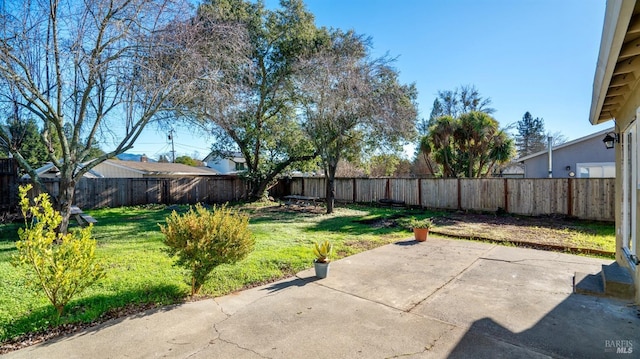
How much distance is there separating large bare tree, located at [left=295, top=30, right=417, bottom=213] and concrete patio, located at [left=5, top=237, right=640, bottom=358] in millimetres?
7458

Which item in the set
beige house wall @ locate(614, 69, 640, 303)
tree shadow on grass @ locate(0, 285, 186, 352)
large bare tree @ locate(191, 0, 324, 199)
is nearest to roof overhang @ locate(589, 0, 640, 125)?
beige house wall @ locate(614, 69, 640, 303)

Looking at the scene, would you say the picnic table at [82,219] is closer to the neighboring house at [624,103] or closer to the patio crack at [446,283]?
the patio crack at [446,283]

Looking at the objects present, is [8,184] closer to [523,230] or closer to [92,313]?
[92,313]

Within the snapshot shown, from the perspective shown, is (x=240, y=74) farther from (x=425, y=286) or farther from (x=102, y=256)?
(x=425, y=286)

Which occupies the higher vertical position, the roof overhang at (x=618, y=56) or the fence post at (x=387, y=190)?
the roof overhang at (x=618, y=56)

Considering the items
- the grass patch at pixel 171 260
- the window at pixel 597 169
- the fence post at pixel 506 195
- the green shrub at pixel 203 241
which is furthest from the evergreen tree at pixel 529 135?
the green shrub at pixel 203 241

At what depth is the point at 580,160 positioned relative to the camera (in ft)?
46.8

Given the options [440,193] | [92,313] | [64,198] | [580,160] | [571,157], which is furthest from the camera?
[571,157]

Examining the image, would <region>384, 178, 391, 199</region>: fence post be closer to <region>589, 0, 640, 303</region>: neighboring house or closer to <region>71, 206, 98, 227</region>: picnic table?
<region>589, 0, 640, 303</region>: neighboring house

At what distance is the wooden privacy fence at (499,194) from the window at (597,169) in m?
5.30

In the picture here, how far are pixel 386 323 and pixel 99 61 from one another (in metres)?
6.93

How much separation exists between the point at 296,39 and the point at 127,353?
1523cm

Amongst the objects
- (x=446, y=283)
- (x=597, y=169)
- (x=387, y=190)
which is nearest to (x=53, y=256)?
(x=446, y=283)

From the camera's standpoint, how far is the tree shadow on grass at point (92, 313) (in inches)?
121
